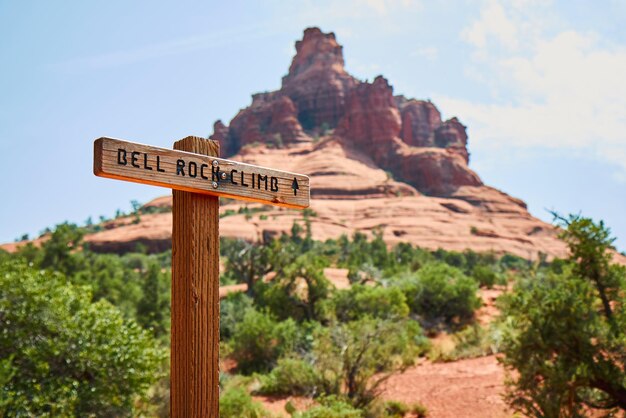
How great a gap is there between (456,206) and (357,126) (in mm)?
26406

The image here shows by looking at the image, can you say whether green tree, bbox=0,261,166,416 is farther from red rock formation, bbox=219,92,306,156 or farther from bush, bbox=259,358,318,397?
red rock formation, bbox=219,92,306,156

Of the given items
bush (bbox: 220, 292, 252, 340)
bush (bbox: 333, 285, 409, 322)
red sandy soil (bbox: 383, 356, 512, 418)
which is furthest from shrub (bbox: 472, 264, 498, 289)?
red sandy soil (bbox: 383, 356, 512, 418)

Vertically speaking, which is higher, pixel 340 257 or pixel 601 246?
pixel 340 257

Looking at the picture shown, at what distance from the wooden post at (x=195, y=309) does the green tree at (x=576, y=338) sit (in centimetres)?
654

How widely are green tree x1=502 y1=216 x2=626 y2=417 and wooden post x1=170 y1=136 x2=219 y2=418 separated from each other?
654cm

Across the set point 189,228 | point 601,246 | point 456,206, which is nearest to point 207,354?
point 189,228

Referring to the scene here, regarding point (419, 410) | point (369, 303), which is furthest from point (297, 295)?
point (419, 410)

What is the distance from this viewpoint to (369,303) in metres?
18.9

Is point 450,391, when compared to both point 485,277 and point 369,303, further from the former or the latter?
point 485,277

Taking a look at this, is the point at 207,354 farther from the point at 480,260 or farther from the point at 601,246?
the point at 480,260

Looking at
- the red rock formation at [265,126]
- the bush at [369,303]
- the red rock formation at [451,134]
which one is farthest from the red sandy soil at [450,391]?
the red rock formation at [451,134]

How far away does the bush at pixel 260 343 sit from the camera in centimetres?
1580

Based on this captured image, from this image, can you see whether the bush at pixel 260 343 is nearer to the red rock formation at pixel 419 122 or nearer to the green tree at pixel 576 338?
the green tree at pixel 576 338

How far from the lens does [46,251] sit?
83.3 ft
